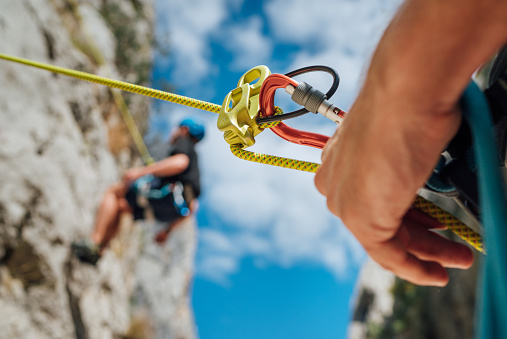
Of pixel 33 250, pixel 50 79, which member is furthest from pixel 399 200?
pixel 50 79


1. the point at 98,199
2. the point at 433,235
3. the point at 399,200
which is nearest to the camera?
the point at 399,200

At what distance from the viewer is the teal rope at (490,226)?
0.52 metres

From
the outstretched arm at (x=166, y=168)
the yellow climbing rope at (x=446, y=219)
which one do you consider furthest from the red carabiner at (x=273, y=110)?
the outstretched arm at (x=166, y=168)

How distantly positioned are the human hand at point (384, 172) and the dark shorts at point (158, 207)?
4.50 m

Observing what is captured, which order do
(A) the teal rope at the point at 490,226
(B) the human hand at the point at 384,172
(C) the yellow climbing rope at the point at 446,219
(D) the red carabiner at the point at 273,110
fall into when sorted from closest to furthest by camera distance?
(A) the teal rope at the point at 490,226, (B) the human hand at the point at 384,172, (C) the yellow climbing rope at the point at 446,219, (D) the red carabiner at the point at 273,110

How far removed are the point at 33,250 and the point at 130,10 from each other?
26.3 ft

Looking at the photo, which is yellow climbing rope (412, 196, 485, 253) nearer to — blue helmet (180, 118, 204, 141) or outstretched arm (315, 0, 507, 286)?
outstretched arm (315, 0, 507, 286)

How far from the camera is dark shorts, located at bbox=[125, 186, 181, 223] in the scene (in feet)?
17.2

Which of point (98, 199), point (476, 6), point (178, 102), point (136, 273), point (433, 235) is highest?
point (476, 6)

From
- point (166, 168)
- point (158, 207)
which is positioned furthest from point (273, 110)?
point (158, 207)

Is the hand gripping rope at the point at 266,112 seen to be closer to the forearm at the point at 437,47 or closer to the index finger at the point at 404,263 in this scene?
the index finger at the point at 404,263

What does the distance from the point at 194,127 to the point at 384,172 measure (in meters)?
5.00

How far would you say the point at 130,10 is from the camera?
426 inches

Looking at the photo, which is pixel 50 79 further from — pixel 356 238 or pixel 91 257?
pixel 356 238
